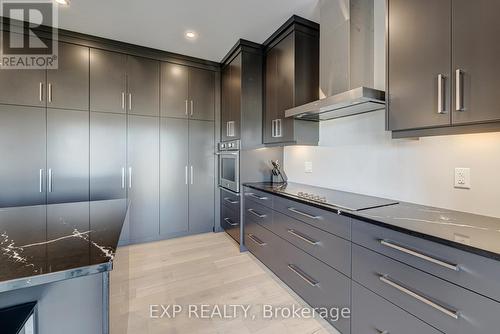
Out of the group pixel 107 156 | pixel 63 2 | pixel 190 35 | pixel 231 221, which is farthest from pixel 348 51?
pixel 107 156

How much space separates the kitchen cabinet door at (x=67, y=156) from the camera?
100 inches

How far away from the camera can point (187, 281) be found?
86.0 inches

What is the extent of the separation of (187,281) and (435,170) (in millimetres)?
2302

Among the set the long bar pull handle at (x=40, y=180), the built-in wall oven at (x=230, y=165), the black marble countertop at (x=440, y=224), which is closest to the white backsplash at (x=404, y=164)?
the black marble countertop at (x=440, y=224)

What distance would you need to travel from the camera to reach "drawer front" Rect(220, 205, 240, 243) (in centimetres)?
295

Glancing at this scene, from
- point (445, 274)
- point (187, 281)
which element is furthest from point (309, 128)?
point (187, 281)

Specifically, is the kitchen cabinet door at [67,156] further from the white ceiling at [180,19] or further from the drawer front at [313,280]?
the drawer front at [313,280]

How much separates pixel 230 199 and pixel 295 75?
1.82m

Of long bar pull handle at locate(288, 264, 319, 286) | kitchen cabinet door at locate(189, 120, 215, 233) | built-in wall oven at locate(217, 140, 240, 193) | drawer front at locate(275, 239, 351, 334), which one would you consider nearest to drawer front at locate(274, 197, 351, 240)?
drawer front at locate(275, 239, 351, 334)

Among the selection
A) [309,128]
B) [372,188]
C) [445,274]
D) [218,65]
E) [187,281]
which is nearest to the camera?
[445,274]

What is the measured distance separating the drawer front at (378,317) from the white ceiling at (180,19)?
7.90 feet

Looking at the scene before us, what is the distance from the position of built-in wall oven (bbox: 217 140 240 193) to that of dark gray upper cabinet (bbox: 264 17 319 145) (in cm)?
57

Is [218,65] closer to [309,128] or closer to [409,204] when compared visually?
[309,128]

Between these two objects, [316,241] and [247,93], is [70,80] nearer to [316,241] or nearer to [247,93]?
[247,93]
